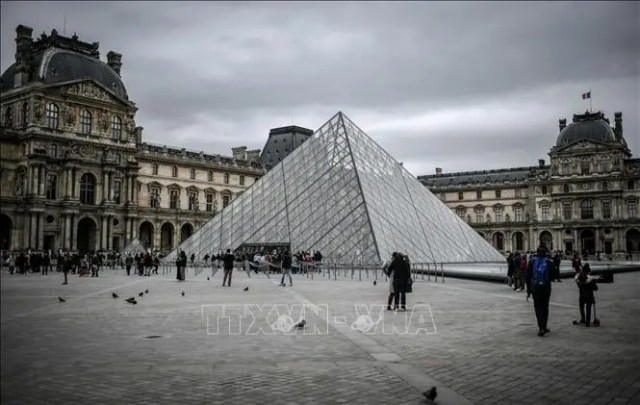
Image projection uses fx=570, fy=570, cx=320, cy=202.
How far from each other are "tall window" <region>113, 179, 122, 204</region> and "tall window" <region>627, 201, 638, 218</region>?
53300 millimetres

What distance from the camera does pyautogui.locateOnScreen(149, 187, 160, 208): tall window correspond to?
184 ft

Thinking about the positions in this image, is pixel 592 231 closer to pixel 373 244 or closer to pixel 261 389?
pixel 373 244

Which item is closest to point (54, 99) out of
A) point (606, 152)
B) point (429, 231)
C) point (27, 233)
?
point (27, 233)

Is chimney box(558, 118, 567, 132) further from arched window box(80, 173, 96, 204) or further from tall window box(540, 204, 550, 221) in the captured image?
arched window box(80, 173, 96, 204)

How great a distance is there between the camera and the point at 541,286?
8047mm

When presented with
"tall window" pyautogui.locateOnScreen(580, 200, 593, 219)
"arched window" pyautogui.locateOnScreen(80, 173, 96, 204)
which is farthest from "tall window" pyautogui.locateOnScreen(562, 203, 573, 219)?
"arched window" pyautogui.locateOnScreen(80, 173, 96, 204)

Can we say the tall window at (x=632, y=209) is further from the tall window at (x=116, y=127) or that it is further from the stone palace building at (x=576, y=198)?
the tall window at (x=116, y=127)

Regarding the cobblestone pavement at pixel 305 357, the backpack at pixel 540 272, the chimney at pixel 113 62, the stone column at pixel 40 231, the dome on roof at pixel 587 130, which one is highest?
the chimney at pixel 113 62

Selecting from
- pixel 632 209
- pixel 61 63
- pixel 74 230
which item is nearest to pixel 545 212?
pixel 632 209

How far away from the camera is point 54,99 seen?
4528 centimetres

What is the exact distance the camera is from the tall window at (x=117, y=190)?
162ft

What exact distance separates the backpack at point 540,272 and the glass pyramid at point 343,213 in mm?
14332

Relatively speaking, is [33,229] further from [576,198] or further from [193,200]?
[576,198]

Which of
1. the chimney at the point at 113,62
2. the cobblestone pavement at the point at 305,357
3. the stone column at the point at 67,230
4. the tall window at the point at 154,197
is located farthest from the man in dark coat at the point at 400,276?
the tall window at the point at 154,197
